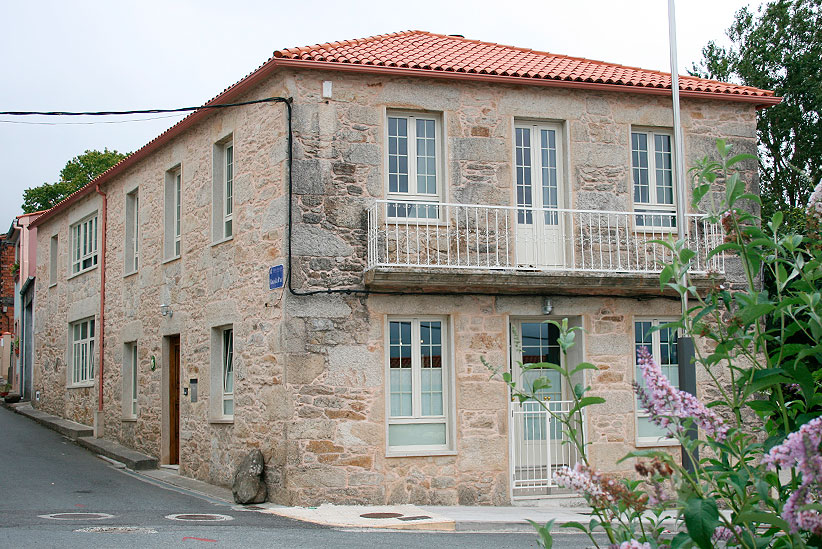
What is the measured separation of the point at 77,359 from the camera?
21828 mm

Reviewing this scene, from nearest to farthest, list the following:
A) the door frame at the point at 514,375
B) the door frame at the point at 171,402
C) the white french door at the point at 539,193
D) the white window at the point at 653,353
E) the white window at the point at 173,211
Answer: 1. the door frame at the point at 514,375
2. the white french door at the point at 539,193
3. the white window at the point at 653,353
4. the door frame at the point at 171,402
5. the white window at the point at 173,211

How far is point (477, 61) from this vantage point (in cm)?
1409

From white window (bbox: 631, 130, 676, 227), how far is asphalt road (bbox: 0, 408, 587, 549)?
5835 mm

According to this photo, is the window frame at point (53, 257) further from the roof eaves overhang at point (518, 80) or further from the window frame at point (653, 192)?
the window frame at point (653, 192)

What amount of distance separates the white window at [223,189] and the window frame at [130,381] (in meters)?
4.92

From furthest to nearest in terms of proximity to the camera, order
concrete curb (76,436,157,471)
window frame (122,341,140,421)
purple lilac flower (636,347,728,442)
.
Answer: window frame (122,341,140,421) → concrete curb (76,436,157,471) → purple lilac flower (636,347,728,442)

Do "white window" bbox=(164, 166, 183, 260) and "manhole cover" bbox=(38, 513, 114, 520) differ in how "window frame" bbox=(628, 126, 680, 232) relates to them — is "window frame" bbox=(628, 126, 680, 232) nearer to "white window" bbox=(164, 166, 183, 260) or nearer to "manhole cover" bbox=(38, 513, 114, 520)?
"white window" bbox=(164, 166, 183, 260)

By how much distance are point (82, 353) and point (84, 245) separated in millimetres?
2608

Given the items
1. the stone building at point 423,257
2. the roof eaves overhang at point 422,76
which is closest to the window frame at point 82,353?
the stone building at point 423,257

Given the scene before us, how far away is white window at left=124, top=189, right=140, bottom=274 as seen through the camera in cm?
1877

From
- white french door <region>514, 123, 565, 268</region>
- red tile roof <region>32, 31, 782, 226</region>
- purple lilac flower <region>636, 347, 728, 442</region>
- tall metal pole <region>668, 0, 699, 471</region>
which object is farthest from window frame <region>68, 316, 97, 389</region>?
purple lilac flower <region>636, 347, 728, 442</region>

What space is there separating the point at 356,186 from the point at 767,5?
22.0m

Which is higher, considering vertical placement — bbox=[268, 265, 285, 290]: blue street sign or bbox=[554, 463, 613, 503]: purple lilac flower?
bbox=[268, 265, 285, 290]: blue street sign

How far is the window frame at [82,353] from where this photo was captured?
20.8 meters
